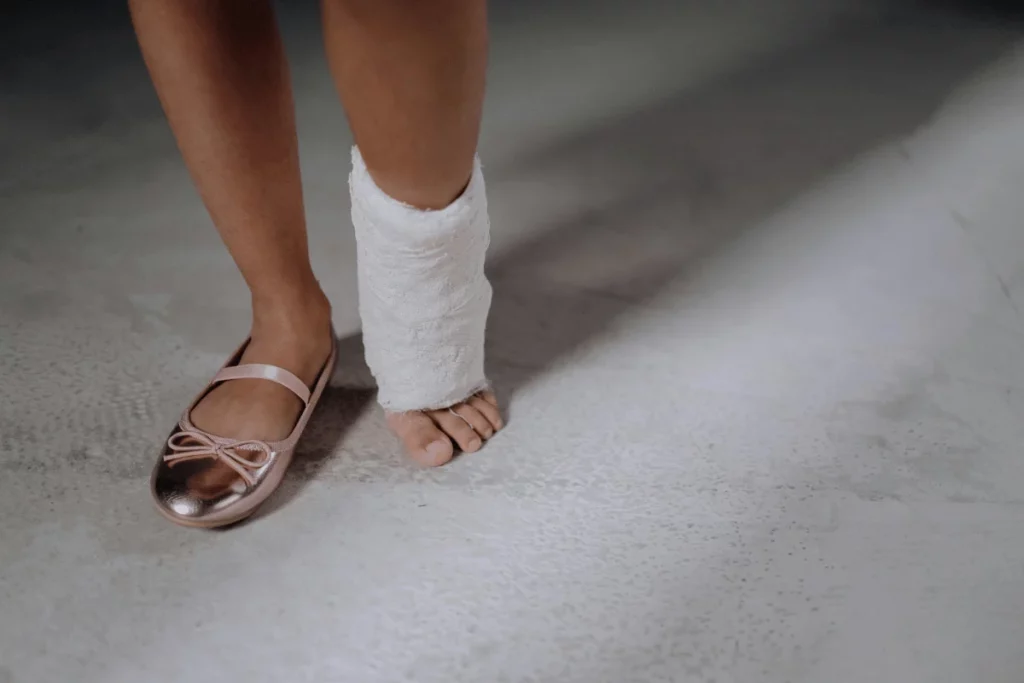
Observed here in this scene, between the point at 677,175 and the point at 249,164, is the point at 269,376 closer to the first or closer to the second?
the point at 249,164

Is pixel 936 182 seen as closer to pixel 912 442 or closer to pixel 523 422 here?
pixel 912 442

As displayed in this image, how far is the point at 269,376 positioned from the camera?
33.6 inches

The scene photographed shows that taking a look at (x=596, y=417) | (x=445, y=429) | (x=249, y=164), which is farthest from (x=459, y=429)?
(x=249, y=164)

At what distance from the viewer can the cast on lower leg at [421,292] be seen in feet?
2.28

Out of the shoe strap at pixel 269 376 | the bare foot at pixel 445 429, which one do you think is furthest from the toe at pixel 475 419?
the shoe strap at pixel 269 376

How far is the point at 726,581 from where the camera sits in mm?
756

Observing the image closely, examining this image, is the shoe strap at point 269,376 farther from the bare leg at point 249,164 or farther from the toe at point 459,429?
the toe at point 459,429

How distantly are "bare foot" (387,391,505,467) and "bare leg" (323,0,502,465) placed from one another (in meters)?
0.26

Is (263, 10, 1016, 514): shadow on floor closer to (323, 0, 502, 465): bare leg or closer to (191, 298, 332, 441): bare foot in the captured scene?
(191, 298, 332, 441): bare foot

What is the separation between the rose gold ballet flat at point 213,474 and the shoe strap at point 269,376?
4cm

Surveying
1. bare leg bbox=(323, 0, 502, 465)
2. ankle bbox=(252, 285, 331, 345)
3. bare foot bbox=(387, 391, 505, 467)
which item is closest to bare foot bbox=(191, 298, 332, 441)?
ankle bbox=(252, 285, 331, 345)

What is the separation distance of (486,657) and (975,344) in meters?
0.74

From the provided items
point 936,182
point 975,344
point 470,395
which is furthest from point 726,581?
point 936,182

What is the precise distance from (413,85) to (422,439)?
38cm
